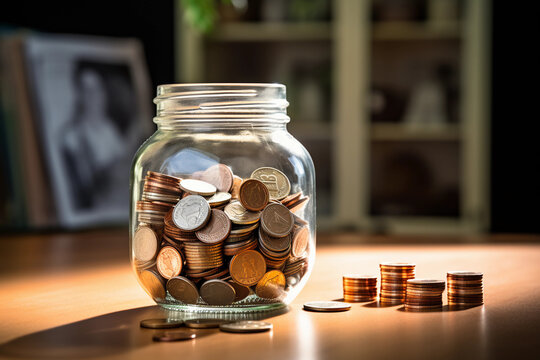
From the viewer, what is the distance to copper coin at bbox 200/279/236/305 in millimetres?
974

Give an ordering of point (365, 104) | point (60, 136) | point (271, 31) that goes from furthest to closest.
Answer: point (271, 31), point (365, 104), point (60, 136)

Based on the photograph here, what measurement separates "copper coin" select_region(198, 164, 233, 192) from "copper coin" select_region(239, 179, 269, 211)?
45mm

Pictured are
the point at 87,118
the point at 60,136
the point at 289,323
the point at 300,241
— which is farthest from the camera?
the point at 87,118

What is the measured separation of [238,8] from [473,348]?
12.2ft

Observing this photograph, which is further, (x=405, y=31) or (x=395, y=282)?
(x=405, y=31)

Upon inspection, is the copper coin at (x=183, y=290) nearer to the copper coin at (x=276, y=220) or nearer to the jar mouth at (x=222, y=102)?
the copper coin at (x=276, y=220)

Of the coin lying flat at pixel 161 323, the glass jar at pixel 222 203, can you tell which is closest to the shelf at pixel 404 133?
the glass jar at pixel 222 203

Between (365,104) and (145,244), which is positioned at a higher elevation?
(365,104)

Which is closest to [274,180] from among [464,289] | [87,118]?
[464,289]

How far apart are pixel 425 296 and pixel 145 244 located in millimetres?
358

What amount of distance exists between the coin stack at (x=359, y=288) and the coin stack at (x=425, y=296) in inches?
3.0

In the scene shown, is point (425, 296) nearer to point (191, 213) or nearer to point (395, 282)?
point (395, 282)

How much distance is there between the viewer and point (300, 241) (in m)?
1.04

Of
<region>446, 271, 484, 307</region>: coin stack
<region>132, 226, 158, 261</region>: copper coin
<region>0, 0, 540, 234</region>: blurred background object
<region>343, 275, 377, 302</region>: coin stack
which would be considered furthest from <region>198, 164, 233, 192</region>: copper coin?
<region>0, 0, 540, 234</region>: blurred background object
